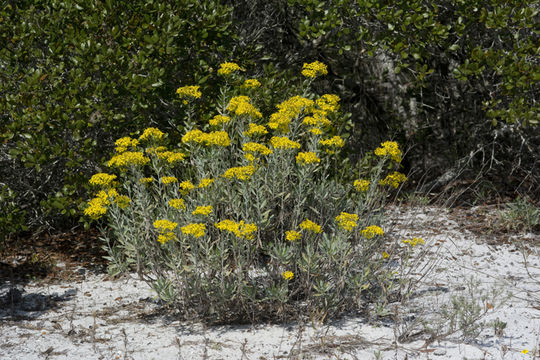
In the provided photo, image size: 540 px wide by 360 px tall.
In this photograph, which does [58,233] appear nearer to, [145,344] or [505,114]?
[145,344]

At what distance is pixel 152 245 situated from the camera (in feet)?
14.2

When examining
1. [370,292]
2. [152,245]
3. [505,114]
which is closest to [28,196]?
[152,245]

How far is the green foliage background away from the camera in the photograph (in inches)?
192

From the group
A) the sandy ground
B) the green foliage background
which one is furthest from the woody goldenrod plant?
the green foliage background

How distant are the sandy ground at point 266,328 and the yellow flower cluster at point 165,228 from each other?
595mm

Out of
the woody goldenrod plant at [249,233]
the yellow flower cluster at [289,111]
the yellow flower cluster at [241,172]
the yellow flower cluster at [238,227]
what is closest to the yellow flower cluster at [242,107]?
the woody goldenrod plant at [249,233]

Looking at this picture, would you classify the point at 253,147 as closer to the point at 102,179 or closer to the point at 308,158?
the point at 308,158

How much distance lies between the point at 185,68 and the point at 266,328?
2.59 m

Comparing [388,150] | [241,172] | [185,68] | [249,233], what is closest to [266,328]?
[249,233]

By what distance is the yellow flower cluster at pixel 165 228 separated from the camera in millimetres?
3521

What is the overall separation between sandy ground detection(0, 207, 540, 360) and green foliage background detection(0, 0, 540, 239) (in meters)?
0.79

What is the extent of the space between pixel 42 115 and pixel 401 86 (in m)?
4.47

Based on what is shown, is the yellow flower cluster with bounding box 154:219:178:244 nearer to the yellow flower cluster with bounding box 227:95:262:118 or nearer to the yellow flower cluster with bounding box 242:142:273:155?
the yellow flower cluster with bounding box 242:142:273:155

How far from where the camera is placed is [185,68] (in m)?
5.41
